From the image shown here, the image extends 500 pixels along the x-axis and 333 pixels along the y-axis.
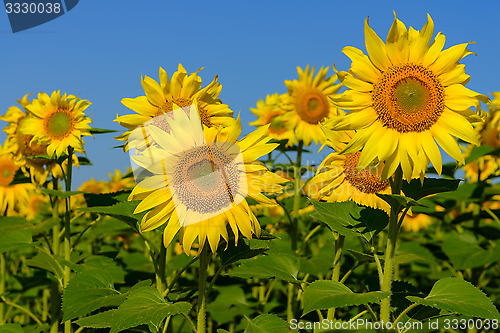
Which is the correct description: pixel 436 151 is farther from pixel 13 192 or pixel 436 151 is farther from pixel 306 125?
pixel 13 192

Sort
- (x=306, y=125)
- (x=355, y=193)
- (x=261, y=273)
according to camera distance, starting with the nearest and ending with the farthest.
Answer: (x=261, y=273) < (x=355, y=193) < (x=306, y=125)

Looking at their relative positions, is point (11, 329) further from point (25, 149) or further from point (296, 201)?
point (296, 201)

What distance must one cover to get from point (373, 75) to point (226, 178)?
0.85m

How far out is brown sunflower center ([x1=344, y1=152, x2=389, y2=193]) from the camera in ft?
10.5

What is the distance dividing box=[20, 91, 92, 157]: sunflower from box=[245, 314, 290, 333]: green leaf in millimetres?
2239

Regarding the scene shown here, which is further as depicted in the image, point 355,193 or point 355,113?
point 355,193

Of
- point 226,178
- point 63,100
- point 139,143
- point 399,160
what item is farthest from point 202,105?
point 63,100

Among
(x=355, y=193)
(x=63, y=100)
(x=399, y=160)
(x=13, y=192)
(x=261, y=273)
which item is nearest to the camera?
(x=399, y=160)

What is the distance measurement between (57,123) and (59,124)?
0.03m

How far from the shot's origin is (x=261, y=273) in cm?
262

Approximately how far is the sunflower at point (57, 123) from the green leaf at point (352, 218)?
2.20m

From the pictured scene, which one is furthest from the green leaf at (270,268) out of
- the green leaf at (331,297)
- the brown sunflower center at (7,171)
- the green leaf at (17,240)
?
the brown sunflower center at (7,171)

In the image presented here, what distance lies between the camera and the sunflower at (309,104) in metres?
5.50

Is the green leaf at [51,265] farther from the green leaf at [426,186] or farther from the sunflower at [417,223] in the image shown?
the sunflower at [417,223]
